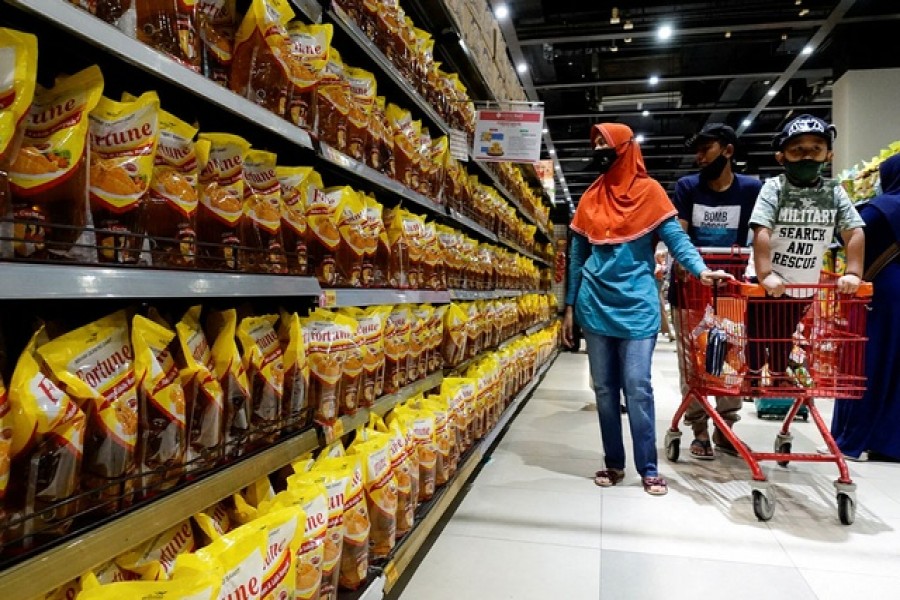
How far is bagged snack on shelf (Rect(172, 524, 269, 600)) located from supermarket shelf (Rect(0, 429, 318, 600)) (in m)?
0.07

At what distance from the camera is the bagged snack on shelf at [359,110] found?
182 cm

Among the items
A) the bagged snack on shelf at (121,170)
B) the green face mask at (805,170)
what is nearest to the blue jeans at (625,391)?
the green face mask at (805,170)

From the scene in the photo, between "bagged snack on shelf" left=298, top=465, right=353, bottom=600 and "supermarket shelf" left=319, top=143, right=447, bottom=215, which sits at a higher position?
"supermarket shelf" left=319, top=143, right=447, bottom=215

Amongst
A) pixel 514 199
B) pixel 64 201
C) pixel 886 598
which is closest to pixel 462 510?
pixel 886 598

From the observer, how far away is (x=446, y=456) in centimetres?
233

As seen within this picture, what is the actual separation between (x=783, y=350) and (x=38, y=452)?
2.76 m

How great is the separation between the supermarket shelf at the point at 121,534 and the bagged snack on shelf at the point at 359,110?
38.9 inches

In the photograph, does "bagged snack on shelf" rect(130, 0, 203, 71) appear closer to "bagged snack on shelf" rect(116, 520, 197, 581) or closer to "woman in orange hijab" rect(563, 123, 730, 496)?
"bagged snack on shelf" rect(116, 520, 197, 581)

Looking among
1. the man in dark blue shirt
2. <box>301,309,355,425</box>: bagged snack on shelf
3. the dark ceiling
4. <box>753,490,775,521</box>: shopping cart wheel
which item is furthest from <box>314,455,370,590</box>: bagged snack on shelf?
the dark ceiling

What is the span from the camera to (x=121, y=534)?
0.85m

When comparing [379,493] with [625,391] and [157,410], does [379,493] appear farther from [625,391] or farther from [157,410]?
[625,391]

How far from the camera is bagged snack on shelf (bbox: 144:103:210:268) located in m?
1.07

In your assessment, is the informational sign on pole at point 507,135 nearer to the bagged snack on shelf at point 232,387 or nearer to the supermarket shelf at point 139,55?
the supermarket shelf at point 139,55

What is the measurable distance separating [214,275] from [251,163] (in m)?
0.41
